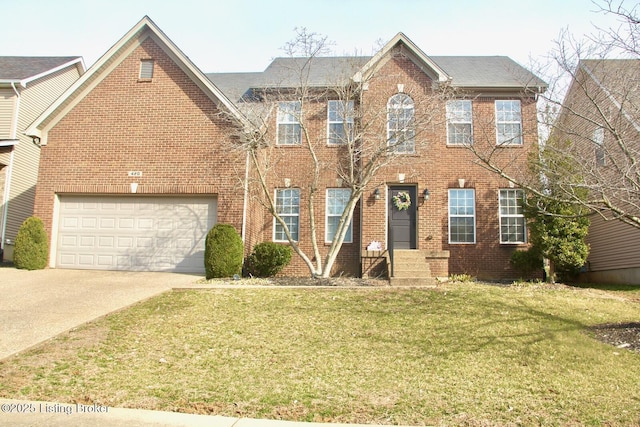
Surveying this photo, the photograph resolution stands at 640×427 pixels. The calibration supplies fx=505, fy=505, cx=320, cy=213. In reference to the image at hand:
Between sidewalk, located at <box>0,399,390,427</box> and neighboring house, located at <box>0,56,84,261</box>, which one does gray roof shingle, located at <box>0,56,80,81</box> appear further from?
sidewalk, located at <box>0,399,390,427</box>

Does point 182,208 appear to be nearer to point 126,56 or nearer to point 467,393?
point 126,56

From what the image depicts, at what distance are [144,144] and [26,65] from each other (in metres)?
10.4

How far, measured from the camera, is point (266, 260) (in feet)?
45.9

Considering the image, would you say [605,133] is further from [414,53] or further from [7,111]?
[7,111]

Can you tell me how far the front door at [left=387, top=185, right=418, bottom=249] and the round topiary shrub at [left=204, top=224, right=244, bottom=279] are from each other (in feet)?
16.2

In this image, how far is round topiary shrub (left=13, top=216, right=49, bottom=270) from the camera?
1373 centimetres

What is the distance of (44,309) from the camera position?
9.14 meters

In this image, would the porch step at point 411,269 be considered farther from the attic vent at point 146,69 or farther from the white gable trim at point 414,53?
the attic vent at point 146,69

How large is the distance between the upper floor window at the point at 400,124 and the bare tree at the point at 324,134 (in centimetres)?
3

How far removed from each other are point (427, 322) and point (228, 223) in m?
6.95

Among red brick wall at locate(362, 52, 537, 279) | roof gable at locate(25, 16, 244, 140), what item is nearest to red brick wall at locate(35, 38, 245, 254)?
roof gable at locate(25, 16, 244, 140)

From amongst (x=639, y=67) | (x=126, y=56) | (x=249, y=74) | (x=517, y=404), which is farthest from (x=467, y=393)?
(x=249, y=74)

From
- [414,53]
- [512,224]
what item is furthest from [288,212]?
[512,224]

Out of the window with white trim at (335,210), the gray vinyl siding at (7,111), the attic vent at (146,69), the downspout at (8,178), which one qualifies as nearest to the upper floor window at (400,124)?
the window with white trim at (335,210)
